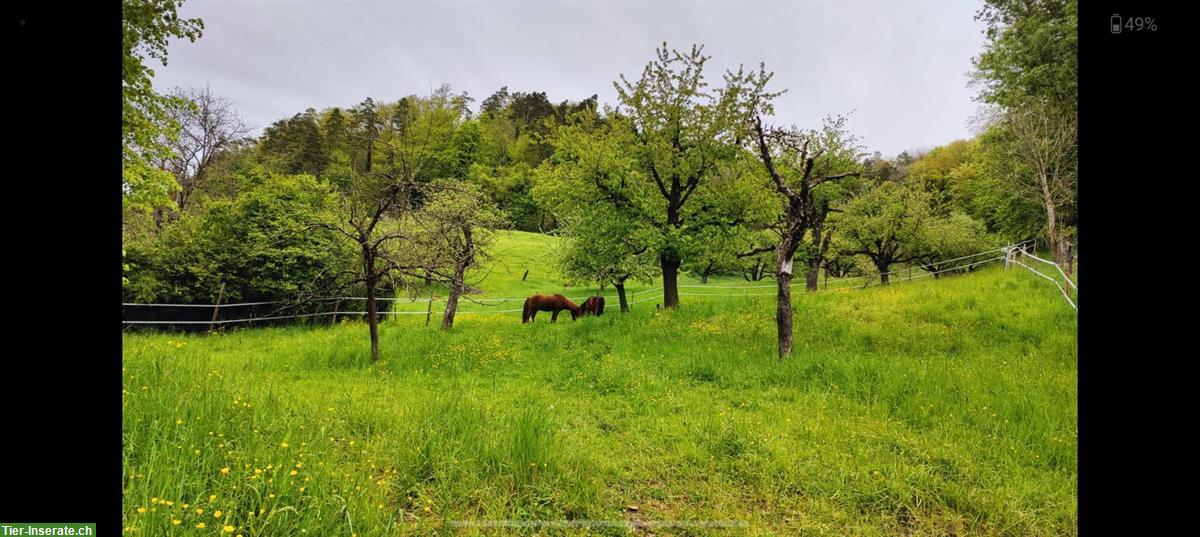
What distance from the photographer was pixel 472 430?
432 cm

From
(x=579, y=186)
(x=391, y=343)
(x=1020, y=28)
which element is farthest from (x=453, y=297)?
(x=1020, y=28)

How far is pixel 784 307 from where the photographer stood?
8977 millimetres

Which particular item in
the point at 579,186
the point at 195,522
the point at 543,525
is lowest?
the point at 543,525

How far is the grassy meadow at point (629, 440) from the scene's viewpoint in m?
2.96

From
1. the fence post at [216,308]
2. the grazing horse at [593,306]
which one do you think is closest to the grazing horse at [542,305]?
the grazing horse at [593,306]

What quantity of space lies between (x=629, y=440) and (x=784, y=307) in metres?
5.55

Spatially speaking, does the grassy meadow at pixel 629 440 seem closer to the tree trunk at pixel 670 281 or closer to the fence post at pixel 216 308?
the tree trunk at pixel 670 281

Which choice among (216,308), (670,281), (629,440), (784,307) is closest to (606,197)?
(670,281)

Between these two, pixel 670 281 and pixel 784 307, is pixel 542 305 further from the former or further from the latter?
pixel 784 307
